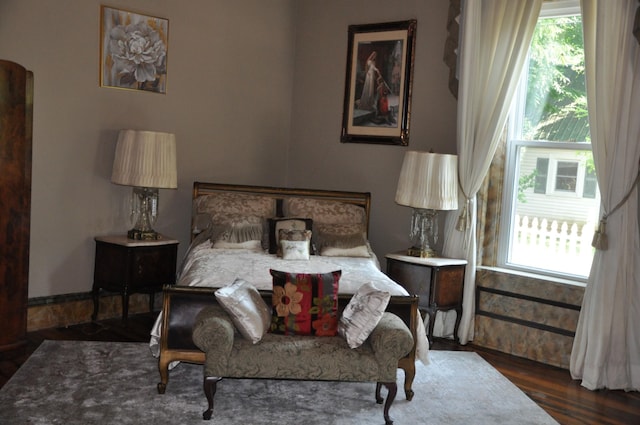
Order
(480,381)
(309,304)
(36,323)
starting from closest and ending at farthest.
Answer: (309,304)
(480,381)
(36,323)

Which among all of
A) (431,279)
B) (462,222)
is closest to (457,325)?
(431,279)

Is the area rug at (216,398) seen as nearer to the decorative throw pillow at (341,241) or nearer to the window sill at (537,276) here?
the window sill at (537,276)

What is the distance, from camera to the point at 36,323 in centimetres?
530

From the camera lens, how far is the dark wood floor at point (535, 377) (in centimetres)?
424

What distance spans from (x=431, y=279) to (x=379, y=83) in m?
2.02

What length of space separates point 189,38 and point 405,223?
8.48 ft

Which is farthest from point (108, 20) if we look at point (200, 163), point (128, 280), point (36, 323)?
point (36, 323)

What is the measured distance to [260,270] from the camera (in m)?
4.79

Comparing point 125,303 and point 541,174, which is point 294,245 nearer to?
point 125,303

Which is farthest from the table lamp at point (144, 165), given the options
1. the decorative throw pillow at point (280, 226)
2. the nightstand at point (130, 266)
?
the decorative throw pillow at point (280, 226)

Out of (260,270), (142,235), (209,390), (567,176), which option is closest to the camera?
(209,390)

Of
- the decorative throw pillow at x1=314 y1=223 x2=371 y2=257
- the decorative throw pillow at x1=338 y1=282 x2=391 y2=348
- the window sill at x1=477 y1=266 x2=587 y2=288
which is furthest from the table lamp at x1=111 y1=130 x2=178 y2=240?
the window sill at x1=477 y1=266 x2=587 y2=288

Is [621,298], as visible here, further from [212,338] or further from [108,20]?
[108,20]

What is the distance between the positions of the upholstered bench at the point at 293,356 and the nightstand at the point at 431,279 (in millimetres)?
1474
